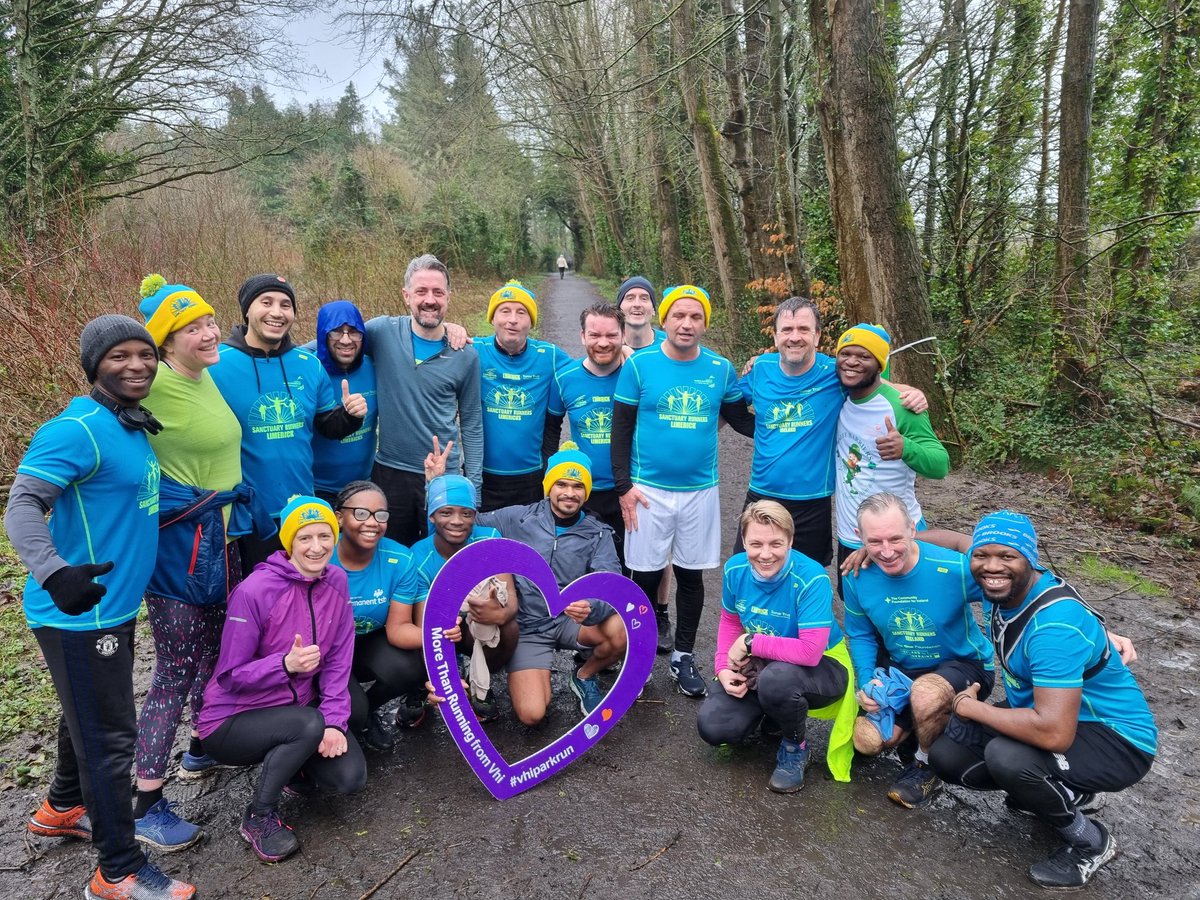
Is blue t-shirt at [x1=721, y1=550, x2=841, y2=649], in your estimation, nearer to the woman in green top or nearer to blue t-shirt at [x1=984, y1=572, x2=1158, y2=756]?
blue t-shirt at [x1=984, y1=572, x2=1158, y2=756]

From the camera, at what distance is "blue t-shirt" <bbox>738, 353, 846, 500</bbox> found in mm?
4160

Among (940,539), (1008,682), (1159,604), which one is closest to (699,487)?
(940,539)

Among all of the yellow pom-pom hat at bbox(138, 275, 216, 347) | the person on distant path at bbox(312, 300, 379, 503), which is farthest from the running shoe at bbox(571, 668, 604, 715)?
the yellow pom-pom hat at bbox(138, 275, 216, 347)

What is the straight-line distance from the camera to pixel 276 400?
375 cm

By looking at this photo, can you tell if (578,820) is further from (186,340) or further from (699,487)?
(186,340)

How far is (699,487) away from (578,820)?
197 cm

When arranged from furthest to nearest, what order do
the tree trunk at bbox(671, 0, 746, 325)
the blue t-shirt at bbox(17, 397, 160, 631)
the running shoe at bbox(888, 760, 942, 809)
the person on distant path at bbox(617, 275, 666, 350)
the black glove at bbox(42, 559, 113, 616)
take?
the tree trunk at bbox(671, 0, 746, 325) → the person on distant path at bbox(617, 275, 666, 350) → the running shoe at bbox(888, 760, 942, 809) → the blue t-shirt at bbox(17, 397, 160, 631) → the black glove at bbox(42, 559, 113, 616)

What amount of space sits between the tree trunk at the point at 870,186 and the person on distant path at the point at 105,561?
6.52 meters

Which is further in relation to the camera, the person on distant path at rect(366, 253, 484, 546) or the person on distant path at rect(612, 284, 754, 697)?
the person on distant path at rect(366, 253, 484, 546)

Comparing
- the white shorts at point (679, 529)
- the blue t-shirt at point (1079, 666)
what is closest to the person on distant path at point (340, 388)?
the white shorts at point (679, 529)

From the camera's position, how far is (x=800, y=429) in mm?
4176

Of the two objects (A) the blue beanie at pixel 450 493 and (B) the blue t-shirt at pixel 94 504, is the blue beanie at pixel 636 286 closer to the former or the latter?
(A) the blue beanie at pixel 450 493

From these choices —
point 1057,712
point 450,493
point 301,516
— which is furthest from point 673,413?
point 1057,712

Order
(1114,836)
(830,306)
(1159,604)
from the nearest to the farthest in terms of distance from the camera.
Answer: (1114,836)
(1159,604)
(830,306)
